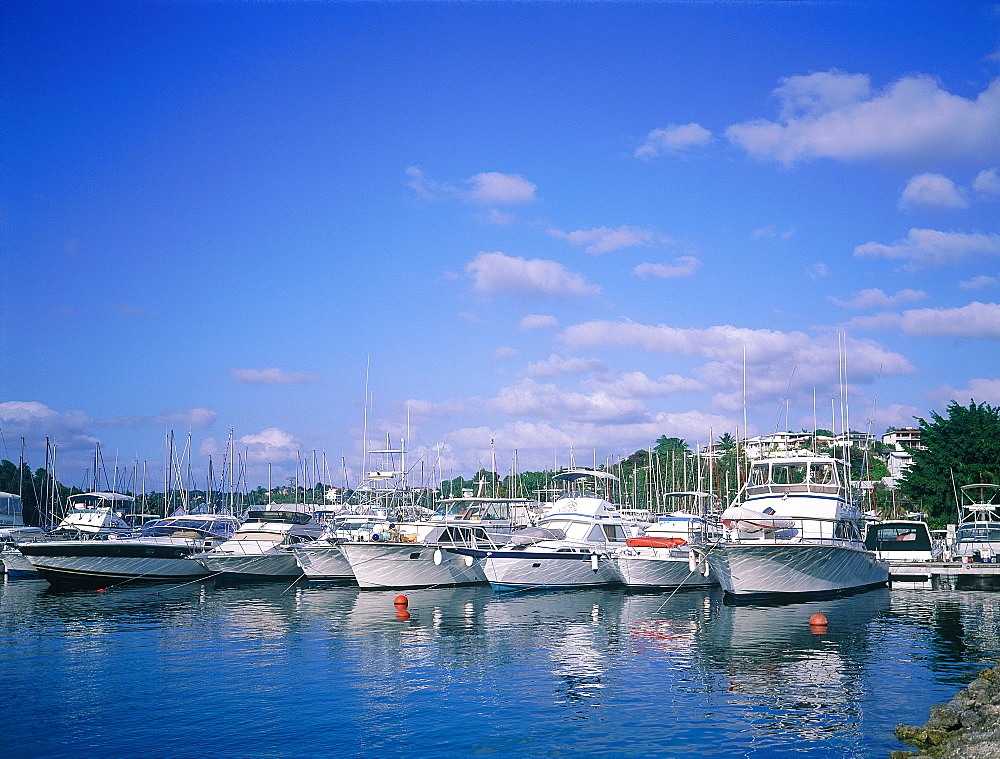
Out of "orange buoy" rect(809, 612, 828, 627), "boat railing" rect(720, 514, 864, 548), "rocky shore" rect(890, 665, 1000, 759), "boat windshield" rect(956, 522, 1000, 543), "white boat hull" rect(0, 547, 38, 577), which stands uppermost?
"boat railing" rect(720, 514, 864, 548)

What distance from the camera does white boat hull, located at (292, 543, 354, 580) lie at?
137 ft

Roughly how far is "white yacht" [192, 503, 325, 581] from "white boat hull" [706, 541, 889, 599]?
75.9ft

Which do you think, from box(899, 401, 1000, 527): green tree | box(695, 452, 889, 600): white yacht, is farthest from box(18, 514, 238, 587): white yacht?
box(899, 401, 1000, 527): green tree

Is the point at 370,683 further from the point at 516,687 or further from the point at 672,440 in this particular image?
the point at 672,440

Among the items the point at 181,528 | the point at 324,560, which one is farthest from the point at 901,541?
the point at 181,528

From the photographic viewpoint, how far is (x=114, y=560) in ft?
134

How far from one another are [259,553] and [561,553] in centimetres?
1664

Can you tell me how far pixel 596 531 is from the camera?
42250mm

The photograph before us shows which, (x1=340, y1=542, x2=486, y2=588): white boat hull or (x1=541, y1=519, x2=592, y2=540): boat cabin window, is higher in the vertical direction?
(x1=541, y1=519, x2=592, y2=540): boat cabin window

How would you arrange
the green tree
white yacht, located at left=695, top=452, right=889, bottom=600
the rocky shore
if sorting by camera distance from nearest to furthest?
the rocky shore
white yacht, located at left=695, top=452, right=889, bottom=600
the green tree

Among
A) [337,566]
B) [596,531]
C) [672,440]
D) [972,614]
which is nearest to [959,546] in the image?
[972,614]

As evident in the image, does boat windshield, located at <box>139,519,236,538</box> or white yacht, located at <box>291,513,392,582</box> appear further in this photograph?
boat windshield, located at <box>139,519,236,538</box>

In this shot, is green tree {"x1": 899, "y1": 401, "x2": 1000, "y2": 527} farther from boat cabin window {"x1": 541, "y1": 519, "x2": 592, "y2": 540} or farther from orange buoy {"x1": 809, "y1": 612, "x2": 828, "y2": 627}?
orange buoy {"x1": 809, "y1": 612, "x2": 828, "y2": 627}

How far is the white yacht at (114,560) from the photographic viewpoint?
40031 millimetres
